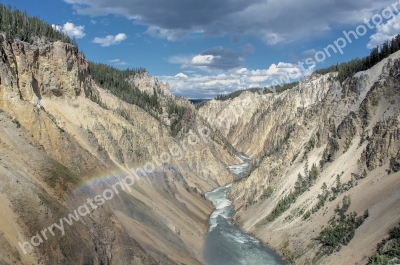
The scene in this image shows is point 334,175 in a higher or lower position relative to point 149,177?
higher

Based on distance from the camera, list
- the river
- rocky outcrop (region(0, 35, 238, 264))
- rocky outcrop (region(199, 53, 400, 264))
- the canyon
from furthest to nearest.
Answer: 1. the river
2. rocky outcrop (region(199, 53, 400, 264))
3. the canyon
4. rocky outcrop (region(0, 35, 238, 264))

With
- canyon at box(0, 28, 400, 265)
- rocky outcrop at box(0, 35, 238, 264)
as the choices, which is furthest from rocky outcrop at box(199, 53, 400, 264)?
rocky outcrop at box(0, 35, 238, 264)

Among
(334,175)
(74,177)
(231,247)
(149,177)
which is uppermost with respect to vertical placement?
(74,177)

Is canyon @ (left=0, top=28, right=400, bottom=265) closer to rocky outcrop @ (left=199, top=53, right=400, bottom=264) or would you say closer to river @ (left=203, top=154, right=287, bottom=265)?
rocky outcrop @ (left=199, top=53, right=400, bottom=264)

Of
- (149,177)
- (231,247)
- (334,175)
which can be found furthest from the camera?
(149,177)

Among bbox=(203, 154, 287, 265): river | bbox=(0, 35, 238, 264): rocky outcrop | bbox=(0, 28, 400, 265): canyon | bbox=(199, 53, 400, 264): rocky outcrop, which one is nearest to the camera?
bbox=(0, 35, 238, 264): rocky outcrop

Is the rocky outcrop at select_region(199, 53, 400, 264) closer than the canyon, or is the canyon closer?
the canyon

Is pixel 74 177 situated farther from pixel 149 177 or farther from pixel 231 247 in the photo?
pixel 149 177

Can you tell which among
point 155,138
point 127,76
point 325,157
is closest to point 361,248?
point 325,157

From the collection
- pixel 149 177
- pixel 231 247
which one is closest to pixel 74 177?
pixel 231 247

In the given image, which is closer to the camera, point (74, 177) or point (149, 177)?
point (74, 177)

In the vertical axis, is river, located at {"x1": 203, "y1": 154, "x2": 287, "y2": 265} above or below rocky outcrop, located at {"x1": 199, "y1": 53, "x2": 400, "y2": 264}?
below
